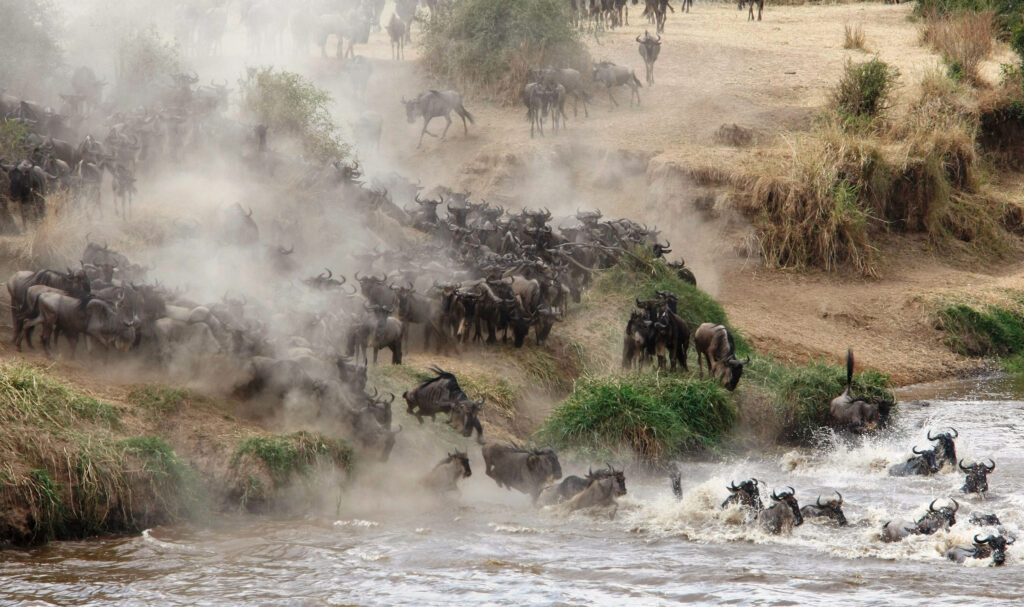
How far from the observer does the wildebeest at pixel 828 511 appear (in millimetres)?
8984

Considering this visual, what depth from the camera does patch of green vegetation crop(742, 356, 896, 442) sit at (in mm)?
12195

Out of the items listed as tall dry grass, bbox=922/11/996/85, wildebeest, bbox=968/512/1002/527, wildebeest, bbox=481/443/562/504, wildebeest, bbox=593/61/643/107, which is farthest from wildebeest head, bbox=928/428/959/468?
tall dry grass, bbox=922/11/996/85

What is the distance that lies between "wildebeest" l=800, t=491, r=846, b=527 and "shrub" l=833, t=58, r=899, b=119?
13642mm

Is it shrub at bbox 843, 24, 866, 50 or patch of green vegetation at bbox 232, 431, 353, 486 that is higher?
shrub at bbox 843, 24, 866, 50

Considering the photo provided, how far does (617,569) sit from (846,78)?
A: 1592 cm

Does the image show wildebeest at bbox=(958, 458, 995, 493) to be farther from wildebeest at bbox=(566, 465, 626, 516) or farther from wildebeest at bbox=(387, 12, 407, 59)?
wildebeest at bbox=(387, 12, 407, 59)

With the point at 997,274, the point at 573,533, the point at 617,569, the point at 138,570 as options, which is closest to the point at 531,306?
the point at 573,533

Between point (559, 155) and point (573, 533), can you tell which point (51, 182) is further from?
point (559, 155)

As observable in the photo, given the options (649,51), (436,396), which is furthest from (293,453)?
(649,51)

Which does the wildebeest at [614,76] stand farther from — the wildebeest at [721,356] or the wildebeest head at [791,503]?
the wildebeest head at [791,503]

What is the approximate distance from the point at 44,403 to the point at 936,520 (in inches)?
261

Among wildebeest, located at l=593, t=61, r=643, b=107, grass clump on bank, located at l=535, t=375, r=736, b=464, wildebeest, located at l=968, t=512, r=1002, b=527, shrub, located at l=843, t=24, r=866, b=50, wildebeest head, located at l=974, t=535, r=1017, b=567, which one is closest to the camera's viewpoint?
wildebeest head, located at l=974, t=535, r=1017, b=567

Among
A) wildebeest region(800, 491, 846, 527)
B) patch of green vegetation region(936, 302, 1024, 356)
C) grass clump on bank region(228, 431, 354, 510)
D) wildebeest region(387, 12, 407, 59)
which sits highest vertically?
wildebeest region(387, 12, 407, 59)

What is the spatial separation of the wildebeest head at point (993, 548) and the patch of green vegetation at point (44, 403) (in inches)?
250
